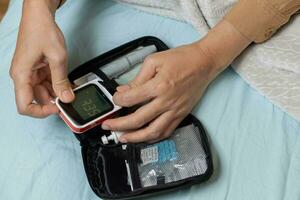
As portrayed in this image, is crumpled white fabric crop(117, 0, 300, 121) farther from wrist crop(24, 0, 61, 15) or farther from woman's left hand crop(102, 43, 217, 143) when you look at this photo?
wrist crop(24, 0, 61, 15)

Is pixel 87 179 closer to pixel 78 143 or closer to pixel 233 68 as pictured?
pixel 78 143

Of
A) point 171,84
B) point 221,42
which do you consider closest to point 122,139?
point 171,84

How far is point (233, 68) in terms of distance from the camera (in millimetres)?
761

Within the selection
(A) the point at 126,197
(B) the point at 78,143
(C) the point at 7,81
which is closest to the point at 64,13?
(C) the point at 7,81

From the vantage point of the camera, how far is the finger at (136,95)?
646 millimetres

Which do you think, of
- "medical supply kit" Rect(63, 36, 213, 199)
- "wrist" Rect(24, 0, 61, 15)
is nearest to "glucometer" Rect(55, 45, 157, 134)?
"medical supply kit" Rect(63, 36, 213, 199)

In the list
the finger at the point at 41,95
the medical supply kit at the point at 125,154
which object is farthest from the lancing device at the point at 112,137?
the finger at the point at 41,95

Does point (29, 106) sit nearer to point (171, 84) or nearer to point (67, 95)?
point (67, 95)

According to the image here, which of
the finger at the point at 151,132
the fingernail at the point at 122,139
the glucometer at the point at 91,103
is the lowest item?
the fingernail at the point at 122,139

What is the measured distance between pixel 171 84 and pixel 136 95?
0.06 meters

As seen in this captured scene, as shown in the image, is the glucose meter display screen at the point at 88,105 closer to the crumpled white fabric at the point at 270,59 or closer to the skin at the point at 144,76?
the skin at the point at 144,76

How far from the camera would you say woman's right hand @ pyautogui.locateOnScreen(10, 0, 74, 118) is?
26.5 inches

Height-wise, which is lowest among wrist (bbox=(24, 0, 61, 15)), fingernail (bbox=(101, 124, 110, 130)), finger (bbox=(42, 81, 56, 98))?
fingernail (bbox=(101, 124, 110, 130))

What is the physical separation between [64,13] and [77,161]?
36 centimetres
